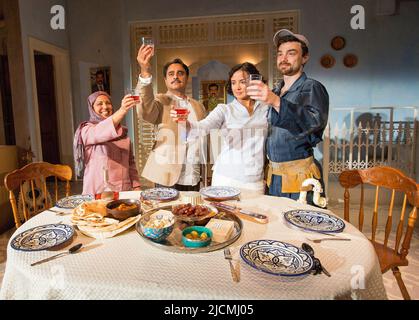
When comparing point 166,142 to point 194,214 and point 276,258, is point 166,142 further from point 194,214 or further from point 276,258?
point 276,258

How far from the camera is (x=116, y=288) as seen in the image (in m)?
0.81

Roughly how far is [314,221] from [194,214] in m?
0.51

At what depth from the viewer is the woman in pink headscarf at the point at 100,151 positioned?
195 cm

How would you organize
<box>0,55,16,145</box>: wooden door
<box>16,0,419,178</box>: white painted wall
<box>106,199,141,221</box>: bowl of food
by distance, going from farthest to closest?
<box>0,55,16,145</box>: wooden door, <box>16,0,419,178</box>: white painted wall, <box>106,199,141,221</box>: bowl of food

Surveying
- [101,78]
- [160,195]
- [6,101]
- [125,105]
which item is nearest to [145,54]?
[125,105]

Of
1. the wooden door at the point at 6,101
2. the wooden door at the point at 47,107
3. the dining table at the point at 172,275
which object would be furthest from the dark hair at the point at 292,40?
the wooden door at the point at 6,101

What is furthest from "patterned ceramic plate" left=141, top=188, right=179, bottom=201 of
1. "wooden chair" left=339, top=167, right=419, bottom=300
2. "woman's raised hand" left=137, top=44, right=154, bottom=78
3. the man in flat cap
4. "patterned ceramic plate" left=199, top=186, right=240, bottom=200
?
"wooden chair" left=339, top=167, right=419, bottom=300

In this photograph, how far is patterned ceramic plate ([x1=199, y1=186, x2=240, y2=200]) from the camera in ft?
5.12

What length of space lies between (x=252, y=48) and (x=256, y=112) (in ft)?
10.9

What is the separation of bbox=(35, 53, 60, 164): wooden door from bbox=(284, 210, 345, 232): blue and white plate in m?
4.99

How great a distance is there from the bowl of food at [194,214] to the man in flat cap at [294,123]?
70 cm

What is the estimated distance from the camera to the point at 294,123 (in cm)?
164

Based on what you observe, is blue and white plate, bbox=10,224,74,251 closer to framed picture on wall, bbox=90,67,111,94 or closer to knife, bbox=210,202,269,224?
knife, bbox=210,202,269,224

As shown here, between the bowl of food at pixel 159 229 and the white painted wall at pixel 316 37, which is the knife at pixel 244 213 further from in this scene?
the white painted wall at pixel 316 37
